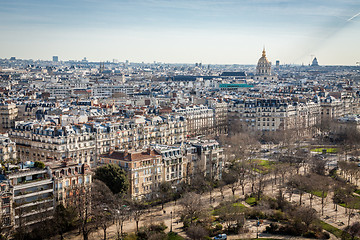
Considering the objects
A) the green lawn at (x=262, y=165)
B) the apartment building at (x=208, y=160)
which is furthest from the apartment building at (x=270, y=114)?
the apartment building at (x=208, y=160)

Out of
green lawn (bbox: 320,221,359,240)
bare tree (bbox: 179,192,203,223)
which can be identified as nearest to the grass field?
green lawn (bbox: 320,221,359,240)

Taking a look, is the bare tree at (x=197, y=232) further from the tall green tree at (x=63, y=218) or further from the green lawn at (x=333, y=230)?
the green lawn at (x=333, y=230)

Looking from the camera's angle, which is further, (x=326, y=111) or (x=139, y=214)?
(x=326, y=111)

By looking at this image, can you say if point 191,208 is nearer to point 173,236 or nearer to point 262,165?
point 173,236

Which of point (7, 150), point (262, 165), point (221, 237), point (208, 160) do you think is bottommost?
point (221, 237)

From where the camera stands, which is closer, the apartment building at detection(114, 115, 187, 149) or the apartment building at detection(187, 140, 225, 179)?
the apartment building at detection(187, 140, 225, 179)

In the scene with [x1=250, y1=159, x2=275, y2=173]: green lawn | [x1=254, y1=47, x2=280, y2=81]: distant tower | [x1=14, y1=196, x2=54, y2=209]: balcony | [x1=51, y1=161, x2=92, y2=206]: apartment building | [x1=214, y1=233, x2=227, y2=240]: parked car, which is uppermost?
[x1=254, y1=47, x2=280, y2=81]: distant tower

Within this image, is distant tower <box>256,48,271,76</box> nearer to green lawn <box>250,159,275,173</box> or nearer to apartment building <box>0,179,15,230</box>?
green lawn <box>250,159,275,173</box>

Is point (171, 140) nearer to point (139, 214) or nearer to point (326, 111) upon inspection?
point (139, 214)

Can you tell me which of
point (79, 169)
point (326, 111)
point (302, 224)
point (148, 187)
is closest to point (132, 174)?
point (148, 187)

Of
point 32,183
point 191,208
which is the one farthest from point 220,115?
point 32,183

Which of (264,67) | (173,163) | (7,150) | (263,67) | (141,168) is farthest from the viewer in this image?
(263,67)
